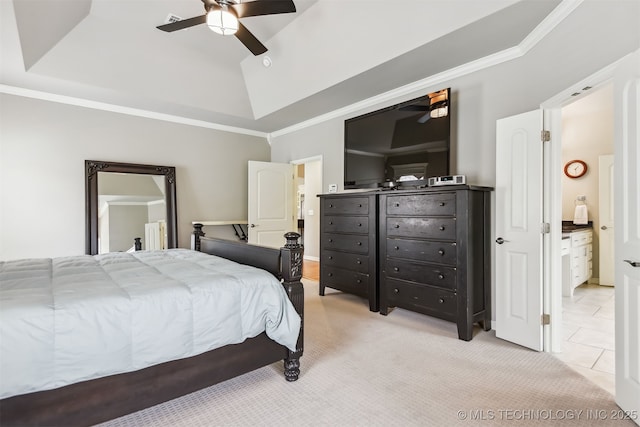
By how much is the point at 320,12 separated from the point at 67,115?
3523 millimetres

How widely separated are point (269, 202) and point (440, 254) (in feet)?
11.1

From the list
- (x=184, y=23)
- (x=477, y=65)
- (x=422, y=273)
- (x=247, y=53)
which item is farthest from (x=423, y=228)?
(x=247, y=53)

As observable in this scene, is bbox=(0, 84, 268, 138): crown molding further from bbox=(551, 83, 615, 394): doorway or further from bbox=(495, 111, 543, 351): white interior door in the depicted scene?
bbox=(551, 83, 615, 394): doorway

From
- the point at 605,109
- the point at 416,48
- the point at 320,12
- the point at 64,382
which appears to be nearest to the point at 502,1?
the point at 416,48

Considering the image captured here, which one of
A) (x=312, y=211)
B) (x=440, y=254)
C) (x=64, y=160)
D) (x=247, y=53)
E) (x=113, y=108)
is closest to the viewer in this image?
(x=440, y=254)

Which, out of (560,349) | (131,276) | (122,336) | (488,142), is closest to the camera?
(122,336)

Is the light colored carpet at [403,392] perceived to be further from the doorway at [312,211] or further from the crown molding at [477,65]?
the doorway at [312,211]

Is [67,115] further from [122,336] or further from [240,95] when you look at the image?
[122,336]

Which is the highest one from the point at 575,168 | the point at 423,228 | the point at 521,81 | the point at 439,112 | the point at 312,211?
the point at 521,81

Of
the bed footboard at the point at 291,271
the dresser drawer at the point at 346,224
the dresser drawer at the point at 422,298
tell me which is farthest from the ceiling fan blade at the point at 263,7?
the dresser drawer at the point at 422,298

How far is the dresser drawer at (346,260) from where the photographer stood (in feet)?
12.1

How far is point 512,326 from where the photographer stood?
275 centimetres

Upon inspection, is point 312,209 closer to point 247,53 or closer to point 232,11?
point 247,53

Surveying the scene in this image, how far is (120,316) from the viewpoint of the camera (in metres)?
1.50
